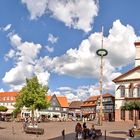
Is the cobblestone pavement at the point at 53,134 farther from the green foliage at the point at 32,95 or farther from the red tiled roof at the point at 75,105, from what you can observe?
the red tiled roof at the point at 75,105

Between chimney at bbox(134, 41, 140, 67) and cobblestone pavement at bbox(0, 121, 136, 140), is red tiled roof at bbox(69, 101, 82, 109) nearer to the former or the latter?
chimney at bbox(134, 41, 140, 67)

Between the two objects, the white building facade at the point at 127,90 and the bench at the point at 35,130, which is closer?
the bench at the point at 35,130

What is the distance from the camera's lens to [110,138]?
3878cm

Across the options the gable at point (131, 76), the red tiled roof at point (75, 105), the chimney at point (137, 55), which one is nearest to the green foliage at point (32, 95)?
the gable at point (131, 76)

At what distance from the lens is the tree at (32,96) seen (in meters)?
71.1

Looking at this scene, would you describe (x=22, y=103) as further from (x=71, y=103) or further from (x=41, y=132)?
(x=71, y=103)

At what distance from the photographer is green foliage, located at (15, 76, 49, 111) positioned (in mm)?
71125

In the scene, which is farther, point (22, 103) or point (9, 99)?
point (9, 99)

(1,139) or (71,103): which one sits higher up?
(71,103)

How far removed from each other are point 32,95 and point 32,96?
0.58ft

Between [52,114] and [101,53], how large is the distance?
7595cm

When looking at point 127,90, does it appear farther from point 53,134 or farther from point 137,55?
point 53,134

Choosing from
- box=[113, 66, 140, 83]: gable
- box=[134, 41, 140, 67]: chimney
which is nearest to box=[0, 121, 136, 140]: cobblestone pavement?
box=[113, 66, 140, 83]: gable

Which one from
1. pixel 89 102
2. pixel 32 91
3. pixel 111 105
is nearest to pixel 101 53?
pixel 32 91
